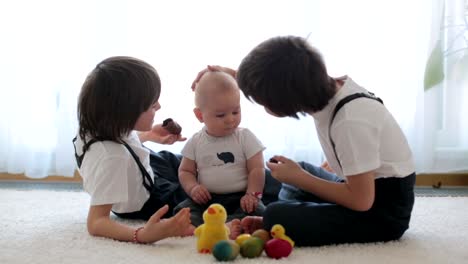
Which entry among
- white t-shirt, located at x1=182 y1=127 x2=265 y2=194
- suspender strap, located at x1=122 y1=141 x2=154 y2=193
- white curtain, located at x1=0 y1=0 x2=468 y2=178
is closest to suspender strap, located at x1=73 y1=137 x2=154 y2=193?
suspender strap, located at x1=122 y1=141 x2=154 y2=193

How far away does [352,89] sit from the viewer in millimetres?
A: 1165

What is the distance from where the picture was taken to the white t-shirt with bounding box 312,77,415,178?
1.09 meters

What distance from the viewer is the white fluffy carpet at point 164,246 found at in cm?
104

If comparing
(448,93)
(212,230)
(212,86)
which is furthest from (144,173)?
(448,93)

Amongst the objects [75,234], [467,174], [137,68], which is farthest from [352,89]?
[467,174]

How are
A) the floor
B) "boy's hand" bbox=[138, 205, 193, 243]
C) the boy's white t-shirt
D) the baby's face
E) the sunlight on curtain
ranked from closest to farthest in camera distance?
"boy's hand" bbox=[138, 205, 193, 243] → the boy's white t-shirt → the baby's face → the floor → the sunlight on curtain

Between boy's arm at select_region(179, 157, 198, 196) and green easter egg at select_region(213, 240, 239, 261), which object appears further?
boy's arm at select_region(179, 157, 198, 196)

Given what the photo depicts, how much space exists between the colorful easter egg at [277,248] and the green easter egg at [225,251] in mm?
60

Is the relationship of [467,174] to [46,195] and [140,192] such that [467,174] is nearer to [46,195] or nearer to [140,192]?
[140,192]

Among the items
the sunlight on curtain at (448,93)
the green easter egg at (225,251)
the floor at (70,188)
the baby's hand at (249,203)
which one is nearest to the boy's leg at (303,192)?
the baby's hand at (249,203)

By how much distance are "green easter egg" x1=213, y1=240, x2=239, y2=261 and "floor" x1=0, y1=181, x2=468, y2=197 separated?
99cm

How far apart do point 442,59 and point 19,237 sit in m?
1.43

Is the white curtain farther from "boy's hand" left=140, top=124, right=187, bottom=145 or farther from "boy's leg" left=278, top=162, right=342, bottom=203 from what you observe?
"boy's leg" left=278, top=162, right=342, bottom=203

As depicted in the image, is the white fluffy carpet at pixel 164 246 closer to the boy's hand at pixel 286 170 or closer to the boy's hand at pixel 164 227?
the boy's hand at pixel 164 227
